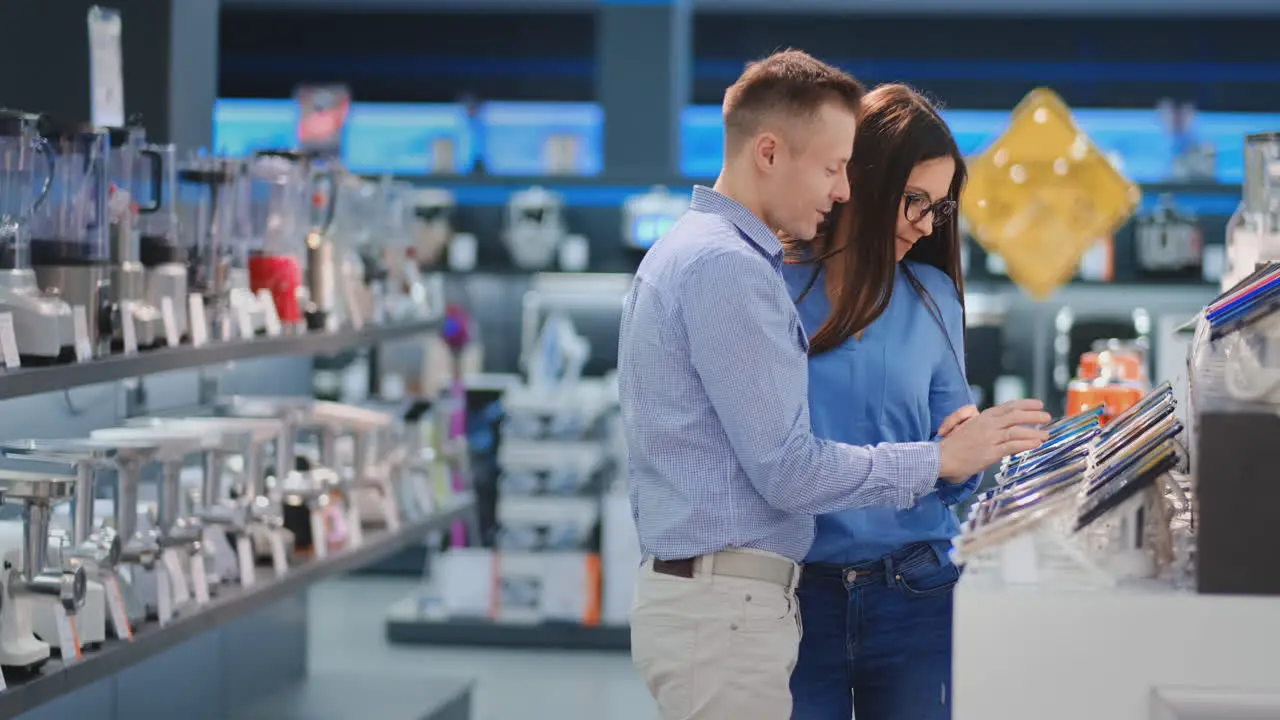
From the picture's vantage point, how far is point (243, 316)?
3.86 m

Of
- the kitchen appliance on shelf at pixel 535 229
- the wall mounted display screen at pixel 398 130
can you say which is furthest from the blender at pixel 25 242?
the wall mounted display screen at pixel 398 130

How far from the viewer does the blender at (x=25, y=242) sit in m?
2.90

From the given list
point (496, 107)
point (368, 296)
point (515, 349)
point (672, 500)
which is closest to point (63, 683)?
point (672, 500)

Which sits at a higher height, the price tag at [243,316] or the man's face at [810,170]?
the man's face at [810,170]

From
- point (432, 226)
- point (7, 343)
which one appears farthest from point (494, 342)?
point (7, 343)

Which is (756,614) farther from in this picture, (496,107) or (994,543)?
(496,107)

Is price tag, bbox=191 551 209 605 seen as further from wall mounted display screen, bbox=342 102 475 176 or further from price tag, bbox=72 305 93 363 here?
wall mounted display screen, bbox=342 102 475 176

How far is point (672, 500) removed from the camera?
7.50 ft

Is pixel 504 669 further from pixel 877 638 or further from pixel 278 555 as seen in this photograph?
pixel 877 638

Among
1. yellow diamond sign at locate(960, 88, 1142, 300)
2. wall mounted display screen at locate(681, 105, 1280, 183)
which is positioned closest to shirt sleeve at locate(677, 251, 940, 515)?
yellow diamond sign at locate(960, 88, 1142, 300)

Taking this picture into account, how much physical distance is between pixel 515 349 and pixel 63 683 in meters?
6.75

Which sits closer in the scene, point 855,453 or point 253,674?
point 855,453

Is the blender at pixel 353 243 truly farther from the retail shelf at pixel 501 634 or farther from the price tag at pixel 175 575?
the retail shelf at pixel 501 634

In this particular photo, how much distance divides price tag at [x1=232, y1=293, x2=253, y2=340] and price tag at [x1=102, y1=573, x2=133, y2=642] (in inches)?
33.4
